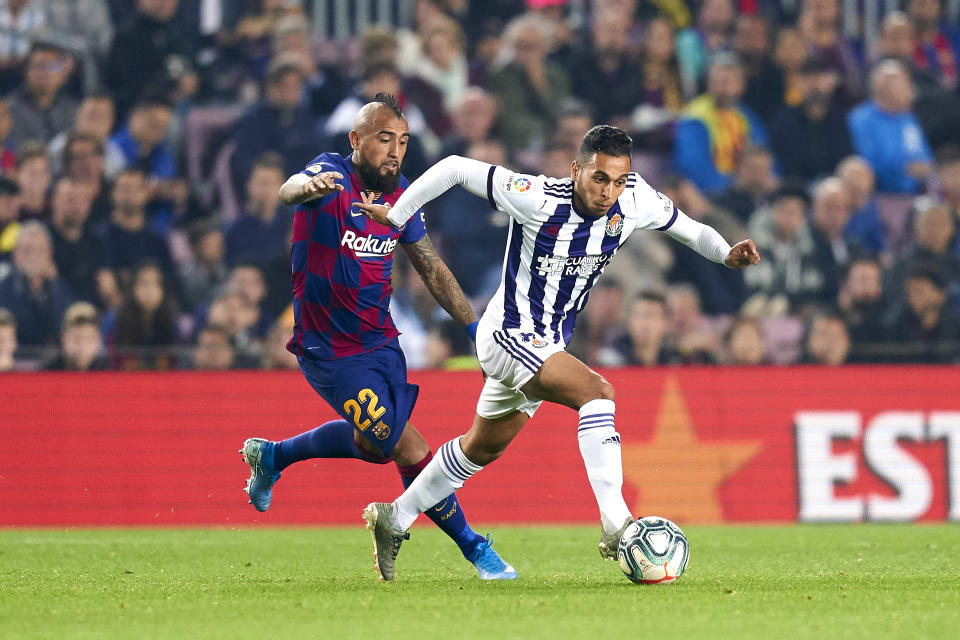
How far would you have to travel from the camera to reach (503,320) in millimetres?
7027

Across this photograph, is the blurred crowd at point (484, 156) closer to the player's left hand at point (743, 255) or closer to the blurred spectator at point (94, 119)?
the blurred spectator at point (94, 119)

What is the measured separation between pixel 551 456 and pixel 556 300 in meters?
5.46

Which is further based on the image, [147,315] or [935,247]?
[935,247]

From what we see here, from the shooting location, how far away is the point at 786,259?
14258 mm

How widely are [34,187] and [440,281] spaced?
7588 millimetres

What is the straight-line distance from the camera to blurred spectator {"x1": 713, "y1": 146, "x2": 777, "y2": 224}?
14.5 metres

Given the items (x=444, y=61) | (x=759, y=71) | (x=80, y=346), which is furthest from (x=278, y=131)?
(x=759, y=71)

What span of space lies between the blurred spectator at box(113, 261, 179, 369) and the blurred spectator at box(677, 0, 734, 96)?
6.39m

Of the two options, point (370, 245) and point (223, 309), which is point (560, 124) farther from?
point (370, 245)

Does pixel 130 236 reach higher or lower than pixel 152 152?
lower

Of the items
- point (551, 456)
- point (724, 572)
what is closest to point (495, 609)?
point (724, 572)

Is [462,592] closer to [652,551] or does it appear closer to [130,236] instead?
[652,551]

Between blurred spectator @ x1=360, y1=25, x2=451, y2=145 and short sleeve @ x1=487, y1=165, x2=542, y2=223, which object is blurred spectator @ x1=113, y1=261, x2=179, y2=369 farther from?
short sleeve @ x1=487, y1=165, x2=542, y2=223

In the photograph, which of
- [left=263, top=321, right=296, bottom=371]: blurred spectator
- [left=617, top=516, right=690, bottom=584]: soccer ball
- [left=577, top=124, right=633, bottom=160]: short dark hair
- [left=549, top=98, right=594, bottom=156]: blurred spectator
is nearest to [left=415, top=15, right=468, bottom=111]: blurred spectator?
[left=549, top=98, right=594, bottom=156]: blurred spectator
